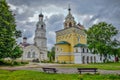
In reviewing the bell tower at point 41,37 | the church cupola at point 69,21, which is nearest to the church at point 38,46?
the bell tower at point 41,37

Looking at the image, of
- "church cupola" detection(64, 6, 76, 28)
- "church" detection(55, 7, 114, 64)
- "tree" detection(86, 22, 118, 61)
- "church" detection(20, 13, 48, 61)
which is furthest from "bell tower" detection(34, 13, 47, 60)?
"tree" detection(86, 22, 118, 61)

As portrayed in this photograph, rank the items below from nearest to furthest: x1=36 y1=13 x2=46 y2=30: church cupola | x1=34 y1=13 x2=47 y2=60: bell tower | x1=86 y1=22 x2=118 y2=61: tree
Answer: x1=86 y1=22 x2=118 y2=61: tree → x1=34 y1=13 x2=47 y2=60: bell tower → x1=36 y1=13 x2=46 y2=30: church cupola

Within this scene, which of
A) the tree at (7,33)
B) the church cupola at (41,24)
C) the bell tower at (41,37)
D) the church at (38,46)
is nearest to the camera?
the tree at (7,33)

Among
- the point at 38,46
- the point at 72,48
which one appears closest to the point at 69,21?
the point at 72,48

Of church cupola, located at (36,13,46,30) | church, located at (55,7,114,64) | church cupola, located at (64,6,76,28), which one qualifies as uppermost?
church cupola, located at (36,13,46,30)

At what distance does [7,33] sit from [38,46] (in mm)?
45392

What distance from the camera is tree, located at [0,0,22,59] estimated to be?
108 feet

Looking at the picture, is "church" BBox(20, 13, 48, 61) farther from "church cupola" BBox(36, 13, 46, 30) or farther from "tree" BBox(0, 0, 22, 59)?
"tree" BBox(0, 0, 22, 59)

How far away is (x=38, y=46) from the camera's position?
260 feet

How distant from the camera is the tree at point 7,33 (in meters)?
32.9

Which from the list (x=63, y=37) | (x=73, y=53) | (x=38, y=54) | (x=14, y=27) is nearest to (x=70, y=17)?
(x=63, y=37)

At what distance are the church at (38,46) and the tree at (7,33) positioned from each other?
36.4 meters

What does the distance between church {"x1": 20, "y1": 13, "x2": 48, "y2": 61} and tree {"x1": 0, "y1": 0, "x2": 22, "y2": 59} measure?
3639 centimetres

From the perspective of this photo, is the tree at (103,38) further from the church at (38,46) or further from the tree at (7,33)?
the tree at (7,33)
